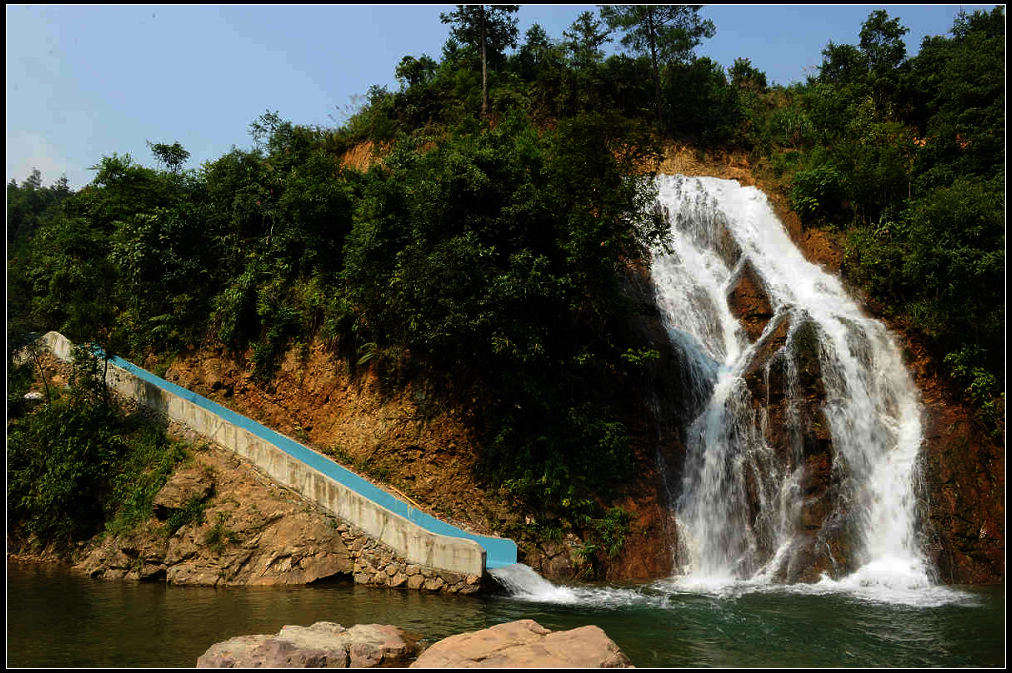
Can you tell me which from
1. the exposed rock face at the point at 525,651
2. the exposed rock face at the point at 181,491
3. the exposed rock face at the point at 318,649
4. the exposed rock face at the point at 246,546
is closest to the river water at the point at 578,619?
the exposed rock face at the point at 246,546

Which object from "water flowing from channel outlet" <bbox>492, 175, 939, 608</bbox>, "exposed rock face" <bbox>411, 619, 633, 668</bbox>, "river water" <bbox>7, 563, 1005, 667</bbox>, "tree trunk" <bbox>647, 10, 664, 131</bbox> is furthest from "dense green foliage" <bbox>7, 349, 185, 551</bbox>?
"tree trunk" <bbox>647, 10, 664, 131</bbox>

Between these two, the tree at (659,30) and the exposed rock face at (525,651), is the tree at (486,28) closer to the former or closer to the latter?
the tree at (659,30)

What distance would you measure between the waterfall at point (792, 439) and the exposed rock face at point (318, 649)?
796 centimetres

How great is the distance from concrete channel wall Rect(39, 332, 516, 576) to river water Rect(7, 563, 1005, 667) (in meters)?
0.87

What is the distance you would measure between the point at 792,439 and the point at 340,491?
10691 millimetres

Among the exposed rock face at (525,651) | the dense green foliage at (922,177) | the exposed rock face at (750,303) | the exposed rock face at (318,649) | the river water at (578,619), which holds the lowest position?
the river water at (578,619)

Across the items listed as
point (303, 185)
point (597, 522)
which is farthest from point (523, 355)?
point (303, 185)

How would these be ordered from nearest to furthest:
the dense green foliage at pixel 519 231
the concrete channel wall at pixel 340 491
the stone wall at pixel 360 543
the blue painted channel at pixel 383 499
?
the stone wall at pixel 360 543 → the concrete channel wall at pixel 340 491 → the blue painted channel at pixel 383 499 → the dense green foliage at pixel 519 231

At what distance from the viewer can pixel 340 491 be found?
45.6ft

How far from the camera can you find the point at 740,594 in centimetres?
1244

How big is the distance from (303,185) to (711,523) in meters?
15.5

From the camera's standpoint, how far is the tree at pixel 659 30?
30.4 m

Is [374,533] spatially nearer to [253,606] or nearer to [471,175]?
[253,606]

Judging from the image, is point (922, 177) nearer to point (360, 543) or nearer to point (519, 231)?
point (519, 231)
